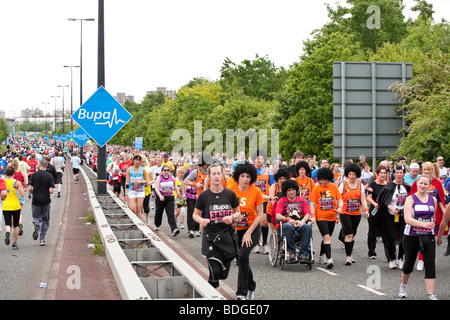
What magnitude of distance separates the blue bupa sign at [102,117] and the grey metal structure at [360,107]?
26.9 ft

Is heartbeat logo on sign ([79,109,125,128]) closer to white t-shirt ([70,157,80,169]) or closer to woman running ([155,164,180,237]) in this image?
woman running ([155,164,180,237])

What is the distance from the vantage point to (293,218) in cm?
1209

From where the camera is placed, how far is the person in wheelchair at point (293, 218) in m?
11.9

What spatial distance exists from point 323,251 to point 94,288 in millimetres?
4625

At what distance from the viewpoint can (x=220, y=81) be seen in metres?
88.8

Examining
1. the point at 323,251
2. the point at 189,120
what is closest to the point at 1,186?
the point at 323,251

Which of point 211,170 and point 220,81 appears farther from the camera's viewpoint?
point 220,81

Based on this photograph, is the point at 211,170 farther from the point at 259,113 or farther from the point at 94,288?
the point at 259,113

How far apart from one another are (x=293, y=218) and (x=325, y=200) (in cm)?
→ 70

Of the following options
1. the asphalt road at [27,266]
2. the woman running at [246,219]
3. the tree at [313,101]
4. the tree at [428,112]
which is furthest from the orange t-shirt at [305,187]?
the tree at [313,101]

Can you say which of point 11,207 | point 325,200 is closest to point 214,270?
point 325,200

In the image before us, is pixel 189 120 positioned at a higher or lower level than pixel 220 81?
lower

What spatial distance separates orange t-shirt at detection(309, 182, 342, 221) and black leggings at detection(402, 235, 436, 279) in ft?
9.67

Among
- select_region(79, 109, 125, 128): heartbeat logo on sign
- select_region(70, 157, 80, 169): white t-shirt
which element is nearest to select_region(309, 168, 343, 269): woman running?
select_region(79, 109, 125, 128): heartbeat logo on sign
